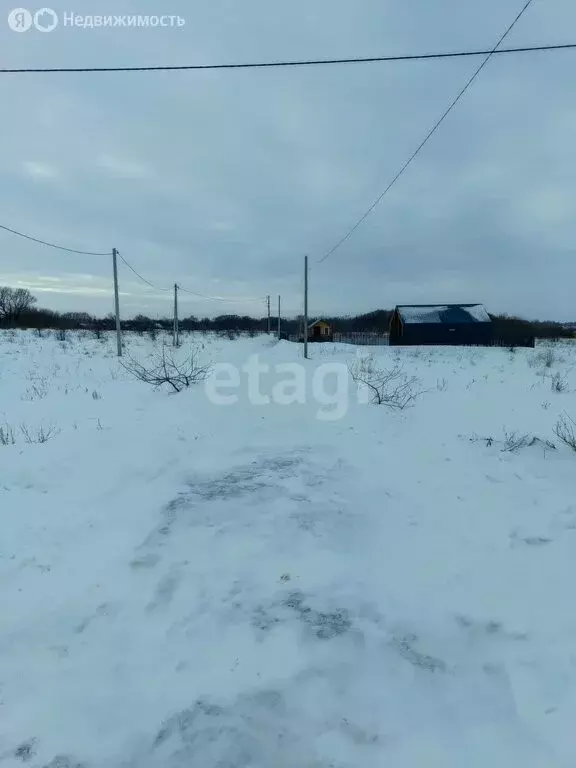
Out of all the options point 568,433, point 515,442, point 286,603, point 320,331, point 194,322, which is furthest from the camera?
point 194,322

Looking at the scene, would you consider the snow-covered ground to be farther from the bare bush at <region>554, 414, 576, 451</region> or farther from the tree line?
the tree line

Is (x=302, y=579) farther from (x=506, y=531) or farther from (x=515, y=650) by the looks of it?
(x=506, y=531)

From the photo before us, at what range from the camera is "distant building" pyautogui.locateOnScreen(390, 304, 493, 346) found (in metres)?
33.7

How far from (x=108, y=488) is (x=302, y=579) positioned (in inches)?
102

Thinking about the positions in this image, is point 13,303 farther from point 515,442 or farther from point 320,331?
point 515,442

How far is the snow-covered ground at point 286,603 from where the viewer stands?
1.87 meters

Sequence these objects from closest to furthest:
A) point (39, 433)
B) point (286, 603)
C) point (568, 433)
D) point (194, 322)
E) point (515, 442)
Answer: point (286, 603), point (515, 442), point (568, 433), point (39, 433), point (194, 322)

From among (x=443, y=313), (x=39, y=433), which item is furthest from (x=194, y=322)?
(x=39, y=433)

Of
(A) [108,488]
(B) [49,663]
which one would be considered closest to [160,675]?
(B) [49,663]

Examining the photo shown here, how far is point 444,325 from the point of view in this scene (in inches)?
1344

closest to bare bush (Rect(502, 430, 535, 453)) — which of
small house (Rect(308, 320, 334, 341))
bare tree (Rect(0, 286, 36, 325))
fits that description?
small house (Rect(308, 320, 334, 341))

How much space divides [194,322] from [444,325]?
51.8 metres

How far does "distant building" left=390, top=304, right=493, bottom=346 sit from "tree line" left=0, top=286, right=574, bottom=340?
11.9 ft

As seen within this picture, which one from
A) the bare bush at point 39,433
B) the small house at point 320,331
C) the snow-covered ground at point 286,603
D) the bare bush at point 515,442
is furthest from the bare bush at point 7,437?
the small house at point 320,331
